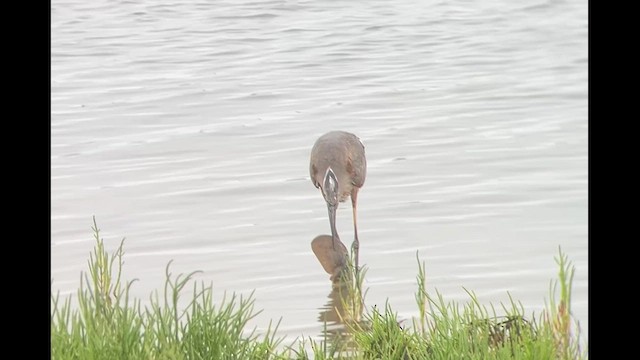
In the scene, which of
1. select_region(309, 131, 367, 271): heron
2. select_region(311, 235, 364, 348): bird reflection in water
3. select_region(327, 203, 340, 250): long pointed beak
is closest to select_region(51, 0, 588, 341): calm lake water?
select_region(311, 235, 364, 348): bird reflection in water

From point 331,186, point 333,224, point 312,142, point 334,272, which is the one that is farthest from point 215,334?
point 312,142

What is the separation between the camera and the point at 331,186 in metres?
7.04

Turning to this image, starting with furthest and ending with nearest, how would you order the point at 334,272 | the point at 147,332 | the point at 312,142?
the point at 312,142, the point at 334,272, the point at 147,332

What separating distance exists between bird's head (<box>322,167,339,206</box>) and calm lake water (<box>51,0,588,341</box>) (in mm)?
309

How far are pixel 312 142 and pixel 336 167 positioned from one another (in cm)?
243

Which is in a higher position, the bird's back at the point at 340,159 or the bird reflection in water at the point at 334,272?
the bird's back at the point at 340,159

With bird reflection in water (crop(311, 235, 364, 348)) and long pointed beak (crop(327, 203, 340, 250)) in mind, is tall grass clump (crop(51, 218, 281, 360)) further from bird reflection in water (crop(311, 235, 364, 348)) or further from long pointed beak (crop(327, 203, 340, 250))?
long pointed beak (crop(327, 203, 340, 250))

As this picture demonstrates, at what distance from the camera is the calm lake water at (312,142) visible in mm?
6906

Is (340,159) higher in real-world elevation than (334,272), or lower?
higher

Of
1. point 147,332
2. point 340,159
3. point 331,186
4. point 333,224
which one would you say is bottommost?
point 147,332

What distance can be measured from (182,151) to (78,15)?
21.8 ft

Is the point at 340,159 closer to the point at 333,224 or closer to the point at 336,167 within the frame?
the point at 336,167

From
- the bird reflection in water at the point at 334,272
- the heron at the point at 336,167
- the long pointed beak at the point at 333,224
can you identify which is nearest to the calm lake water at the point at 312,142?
the bird reflection in water at the point at 334,272

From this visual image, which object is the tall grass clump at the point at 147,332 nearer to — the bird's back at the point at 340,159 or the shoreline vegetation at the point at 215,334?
the shoreline vegetation at the point at 215,334
